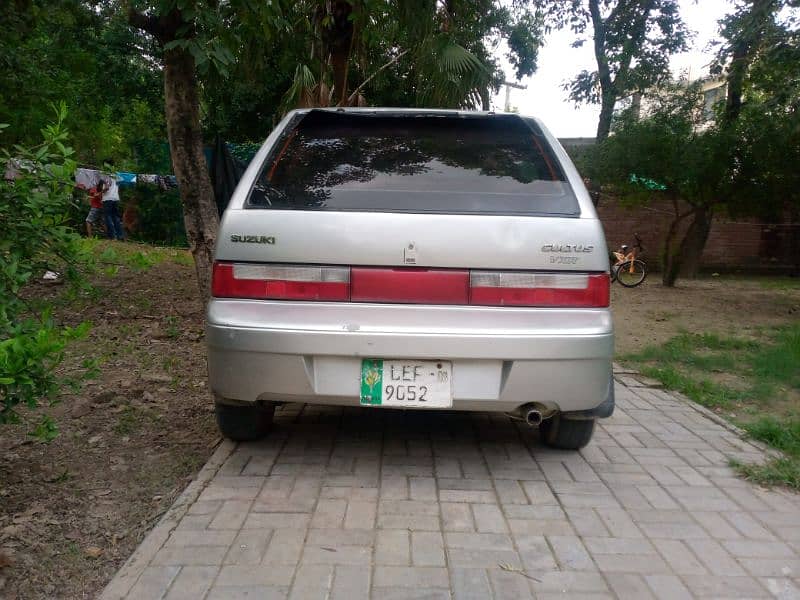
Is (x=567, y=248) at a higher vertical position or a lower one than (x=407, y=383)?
higher

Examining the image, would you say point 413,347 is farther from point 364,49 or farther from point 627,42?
point 627,42

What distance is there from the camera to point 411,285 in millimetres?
3076

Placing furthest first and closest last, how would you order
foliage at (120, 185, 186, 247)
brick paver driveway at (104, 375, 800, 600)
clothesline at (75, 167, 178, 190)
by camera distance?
foliage at (120, 185, 186, 247), clothesline at (75, 167, 178, 190), brick paver driveway at (104, 375, 800, 600)

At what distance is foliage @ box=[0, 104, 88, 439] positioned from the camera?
8.55ft

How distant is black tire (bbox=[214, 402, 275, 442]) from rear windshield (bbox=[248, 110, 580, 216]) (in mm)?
1090

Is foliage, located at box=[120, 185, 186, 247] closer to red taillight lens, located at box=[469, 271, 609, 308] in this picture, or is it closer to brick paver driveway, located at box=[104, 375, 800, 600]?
brick paver driveway, located at box=[104, 375, 800, 600]

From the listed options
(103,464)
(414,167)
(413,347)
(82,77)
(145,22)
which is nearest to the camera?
(413,347)

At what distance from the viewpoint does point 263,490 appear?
3193 millimetres

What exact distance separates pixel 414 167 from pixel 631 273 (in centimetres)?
1081

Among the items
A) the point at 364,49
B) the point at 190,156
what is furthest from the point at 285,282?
the point at 364,49

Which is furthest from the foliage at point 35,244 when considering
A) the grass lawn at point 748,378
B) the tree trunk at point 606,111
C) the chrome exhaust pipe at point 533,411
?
the tree trunk at point 606,111

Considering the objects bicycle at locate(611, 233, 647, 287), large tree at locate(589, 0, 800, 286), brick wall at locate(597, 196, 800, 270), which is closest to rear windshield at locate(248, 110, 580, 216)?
large tree at locate(589, 0, 800, 286)

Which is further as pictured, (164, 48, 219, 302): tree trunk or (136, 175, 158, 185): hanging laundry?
(136, 175, 158, 185): hanging laundry

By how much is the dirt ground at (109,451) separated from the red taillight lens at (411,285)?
1.36m
